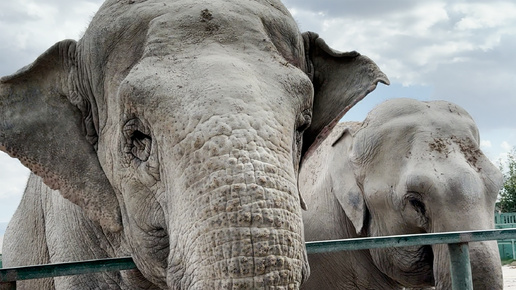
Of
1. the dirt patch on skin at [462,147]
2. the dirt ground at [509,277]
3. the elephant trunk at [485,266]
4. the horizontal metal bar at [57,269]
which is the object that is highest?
the dirt ground at [509,277]

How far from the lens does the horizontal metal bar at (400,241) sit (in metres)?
2.64

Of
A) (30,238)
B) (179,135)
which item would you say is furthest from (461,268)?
(30,238)

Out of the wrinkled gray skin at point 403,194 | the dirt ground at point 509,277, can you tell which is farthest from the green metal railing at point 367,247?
the dirt ground at point 509,277

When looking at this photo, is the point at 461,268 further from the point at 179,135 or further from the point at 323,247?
the point at 179,135

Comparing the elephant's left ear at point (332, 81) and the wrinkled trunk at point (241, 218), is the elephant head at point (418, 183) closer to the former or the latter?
the elephant's left ear at point (332, 81)

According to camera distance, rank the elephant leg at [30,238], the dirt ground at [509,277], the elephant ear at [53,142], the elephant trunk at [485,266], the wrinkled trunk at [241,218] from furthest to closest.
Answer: the dirt ground at [509,277] < the elephant trunk at [485,266] < the elephant leg at [30,238] < the elephant ear at [53,142] < the wrinkled trunk at [241,218]

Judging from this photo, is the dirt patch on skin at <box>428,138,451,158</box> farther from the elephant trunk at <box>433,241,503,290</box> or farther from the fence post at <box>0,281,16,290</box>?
the fence post at <box>0,281,16,290</box>

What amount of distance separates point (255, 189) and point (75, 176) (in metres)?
1.26

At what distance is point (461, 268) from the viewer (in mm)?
2844

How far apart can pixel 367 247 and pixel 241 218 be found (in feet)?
2.03

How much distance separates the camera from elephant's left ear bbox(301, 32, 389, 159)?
142 inches

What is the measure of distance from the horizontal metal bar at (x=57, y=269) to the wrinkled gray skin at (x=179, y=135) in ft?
0.69

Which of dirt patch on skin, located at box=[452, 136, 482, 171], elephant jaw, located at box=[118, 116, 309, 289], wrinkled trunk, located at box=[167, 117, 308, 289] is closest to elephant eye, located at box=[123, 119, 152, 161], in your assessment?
elephant jaw, located at box=[118, 116, 309, 289]

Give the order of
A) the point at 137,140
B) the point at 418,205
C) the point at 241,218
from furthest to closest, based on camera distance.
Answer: the point at 418,205
the point at 137,140
the point at 241,218
